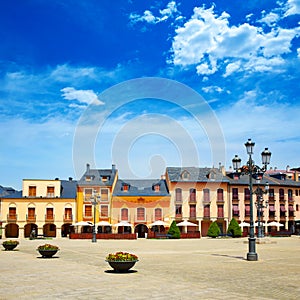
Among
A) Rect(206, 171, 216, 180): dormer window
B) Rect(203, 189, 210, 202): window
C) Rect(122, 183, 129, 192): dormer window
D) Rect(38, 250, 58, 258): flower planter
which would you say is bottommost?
Rect(38, 250, 58, 258): flower planter

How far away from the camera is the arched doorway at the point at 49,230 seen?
64500 mm

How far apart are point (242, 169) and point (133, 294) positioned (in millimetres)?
14621

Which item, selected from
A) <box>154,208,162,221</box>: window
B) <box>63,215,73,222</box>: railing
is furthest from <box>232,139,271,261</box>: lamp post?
<box>63,215,73,222</box>: railing

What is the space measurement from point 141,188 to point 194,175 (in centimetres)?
829

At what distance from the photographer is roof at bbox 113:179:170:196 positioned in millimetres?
65938

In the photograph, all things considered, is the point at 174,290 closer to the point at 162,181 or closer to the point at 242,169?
the point at 242,169

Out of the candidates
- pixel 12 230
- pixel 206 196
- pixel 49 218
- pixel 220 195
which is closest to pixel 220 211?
pixel 220 195

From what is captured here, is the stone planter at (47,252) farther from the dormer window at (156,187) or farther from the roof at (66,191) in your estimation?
the dormer window at (156,187)

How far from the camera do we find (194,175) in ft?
224

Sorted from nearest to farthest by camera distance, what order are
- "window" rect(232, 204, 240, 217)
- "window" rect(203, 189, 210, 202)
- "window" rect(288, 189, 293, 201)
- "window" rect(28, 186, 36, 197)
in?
"window" rect(28, 186, 36, 197) < "window" rect(203, 189, 210, 202) < "window" rect(232, 204, 240, 217) < "window" rect(288, 189, 293, 201)

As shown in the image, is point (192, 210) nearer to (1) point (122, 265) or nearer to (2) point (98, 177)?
(2) point (98, 177)

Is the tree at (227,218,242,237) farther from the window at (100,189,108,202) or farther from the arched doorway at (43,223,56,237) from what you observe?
the arched doorway at (43,223,56,237)

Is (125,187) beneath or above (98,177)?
beneath

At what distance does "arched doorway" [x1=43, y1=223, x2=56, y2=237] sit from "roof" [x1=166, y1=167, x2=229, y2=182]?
60.5 feet
